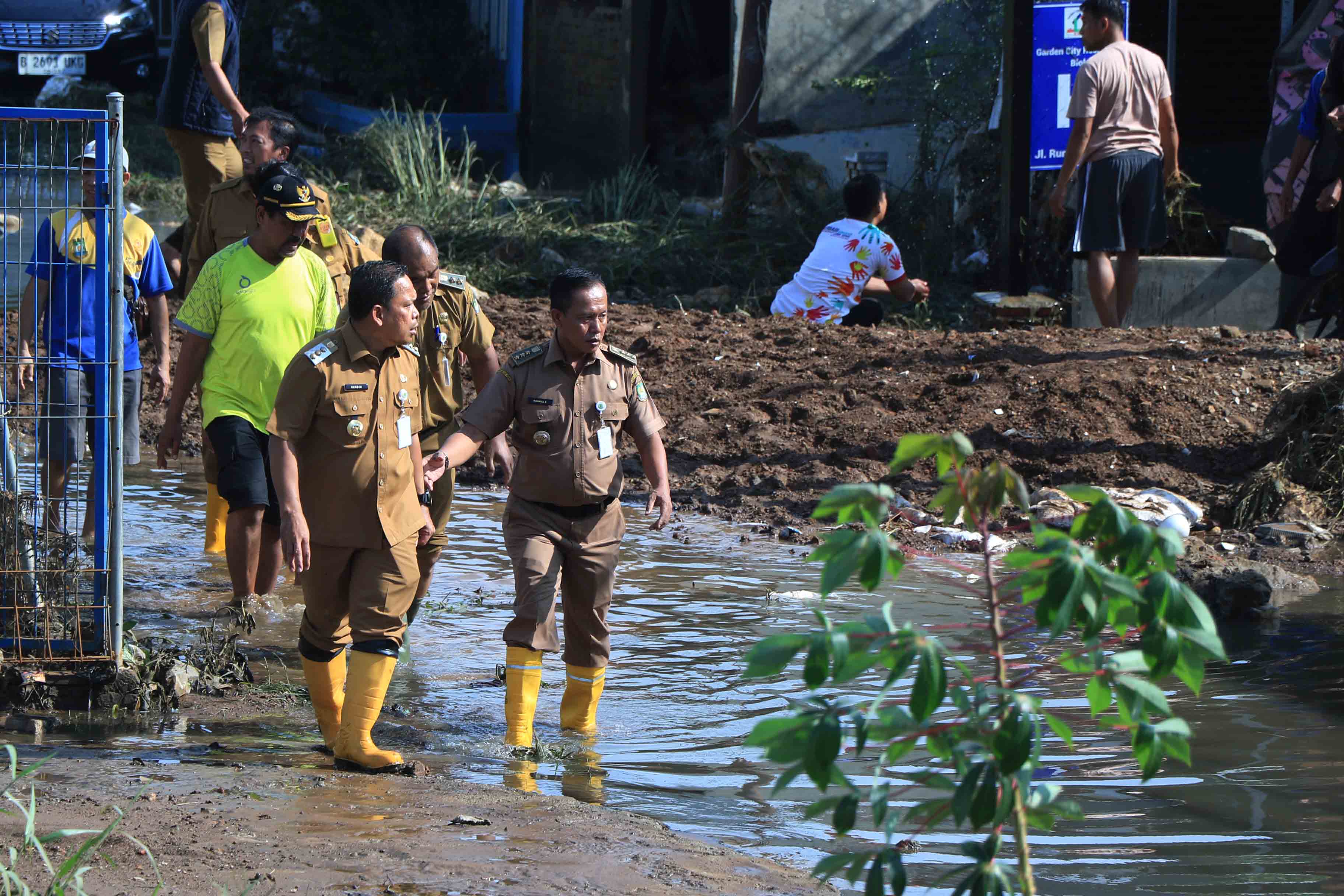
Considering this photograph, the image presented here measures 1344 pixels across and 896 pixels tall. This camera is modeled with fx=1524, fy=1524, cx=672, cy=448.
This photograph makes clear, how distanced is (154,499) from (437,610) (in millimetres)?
2951

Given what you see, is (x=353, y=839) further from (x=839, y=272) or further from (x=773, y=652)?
(x=839, y=272)

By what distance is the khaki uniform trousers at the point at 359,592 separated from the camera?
15.9 ft

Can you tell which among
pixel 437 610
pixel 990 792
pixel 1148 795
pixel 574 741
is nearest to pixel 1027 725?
pixel 990 792

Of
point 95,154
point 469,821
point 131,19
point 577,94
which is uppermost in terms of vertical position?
point 131,19

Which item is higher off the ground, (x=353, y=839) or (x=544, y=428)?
(x=544, y=428)

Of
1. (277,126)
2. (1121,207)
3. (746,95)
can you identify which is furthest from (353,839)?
(746,95)

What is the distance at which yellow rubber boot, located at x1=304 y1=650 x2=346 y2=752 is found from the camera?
506 centimetres

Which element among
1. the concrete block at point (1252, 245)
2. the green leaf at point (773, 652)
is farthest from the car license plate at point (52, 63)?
the green leaf at point (773, 652)

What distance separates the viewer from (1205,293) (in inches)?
462

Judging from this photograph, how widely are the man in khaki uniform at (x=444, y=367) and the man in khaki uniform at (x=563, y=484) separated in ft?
1.94

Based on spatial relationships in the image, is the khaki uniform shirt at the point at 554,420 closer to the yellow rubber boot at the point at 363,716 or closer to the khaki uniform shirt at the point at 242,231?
the yellow rubber boot at the point at 363,716

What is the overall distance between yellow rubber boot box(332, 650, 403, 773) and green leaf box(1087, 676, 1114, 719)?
9.01 ft

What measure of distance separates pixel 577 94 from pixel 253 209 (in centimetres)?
1211

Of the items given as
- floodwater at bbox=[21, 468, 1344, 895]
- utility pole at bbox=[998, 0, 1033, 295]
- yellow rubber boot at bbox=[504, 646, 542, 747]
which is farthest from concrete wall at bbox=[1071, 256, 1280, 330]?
yellow rubber boot at bbox=[504, 646, 542, 747]
